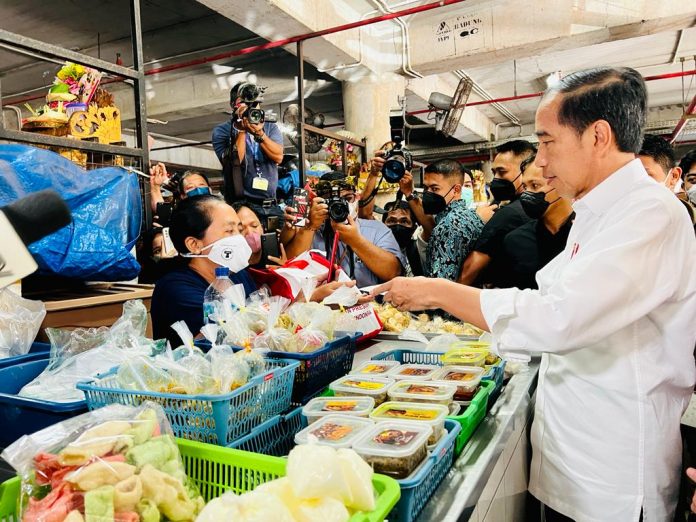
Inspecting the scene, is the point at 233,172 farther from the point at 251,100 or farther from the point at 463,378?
the point at 463,378

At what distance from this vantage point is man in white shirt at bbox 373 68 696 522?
1.16 meters

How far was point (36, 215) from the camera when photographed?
23.4 inches

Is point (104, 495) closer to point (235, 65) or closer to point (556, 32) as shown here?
point (556, 32)

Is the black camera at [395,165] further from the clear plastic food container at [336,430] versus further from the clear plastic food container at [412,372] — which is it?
the clear plastic food container at [336,430]

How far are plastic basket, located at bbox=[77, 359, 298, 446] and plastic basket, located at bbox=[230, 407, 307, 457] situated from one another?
0.8 inches

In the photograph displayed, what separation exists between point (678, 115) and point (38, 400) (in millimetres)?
13345

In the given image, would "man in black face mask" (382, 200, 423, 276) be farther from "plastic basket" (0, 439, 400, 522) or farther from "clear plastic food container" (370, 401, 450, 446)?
"plastic basket" (0, 439, 400, 522)

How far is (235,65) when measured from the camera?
7.22 metres

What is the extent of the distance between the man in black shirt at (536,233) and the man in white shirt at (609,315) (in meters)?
0.90

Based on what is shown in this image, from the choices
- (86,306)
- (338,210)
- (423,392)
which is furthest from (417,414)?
(338,210)

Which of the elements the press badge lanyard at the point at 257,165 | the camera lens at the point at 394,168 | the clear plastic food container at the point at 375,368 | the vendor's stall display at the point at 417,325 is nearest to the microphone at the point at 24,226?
the clear plastic food container at the point at 375,368

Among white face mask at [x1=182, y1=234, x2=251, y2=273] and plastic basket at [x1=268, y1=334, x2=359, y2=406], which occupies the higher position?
white face mask at [x1=182, y1=234, x2=251, y2=273]

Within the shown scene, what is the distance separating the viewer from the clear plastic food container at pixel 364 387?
1362 mm

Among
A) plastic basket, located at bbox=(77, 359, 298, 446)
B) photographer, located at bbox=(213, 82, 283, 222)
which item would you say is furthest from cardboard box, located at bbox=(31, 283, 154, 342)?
photographer, located at bbox=(213, 82, 283, 222)
